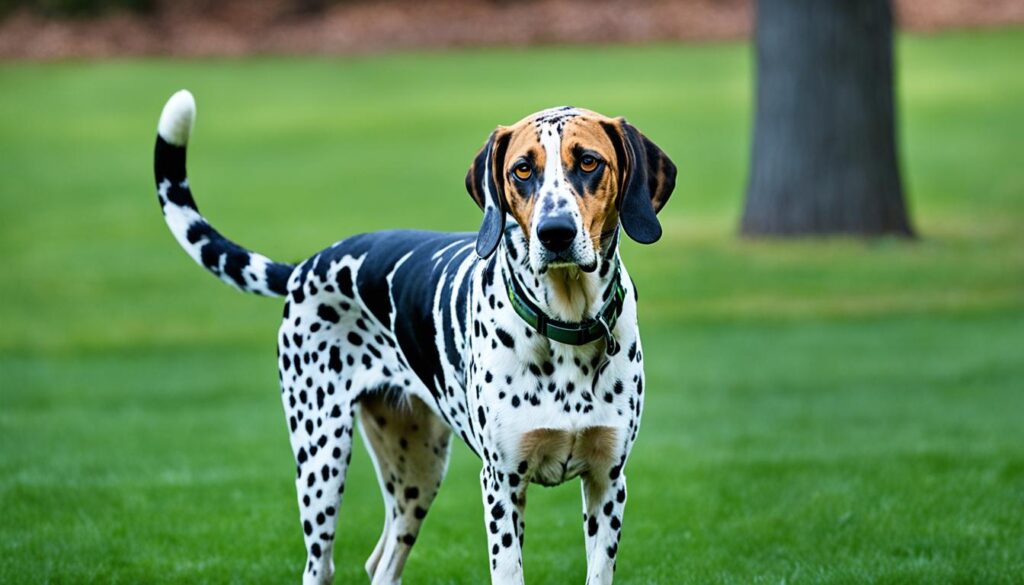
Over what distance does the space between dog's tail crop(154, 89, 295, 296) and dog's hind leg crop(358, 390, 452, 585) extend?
68 cm

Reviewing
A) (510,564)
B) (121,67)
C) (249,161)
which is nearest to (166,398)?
(510,564)

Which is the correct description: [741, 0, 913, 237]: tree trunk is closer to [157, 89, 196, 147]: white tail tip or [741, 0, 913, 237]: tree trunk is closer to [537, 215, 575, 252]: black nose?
[157, 89, 196, 147]: white tail tip

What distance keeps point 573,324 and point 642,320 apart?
10.9 m

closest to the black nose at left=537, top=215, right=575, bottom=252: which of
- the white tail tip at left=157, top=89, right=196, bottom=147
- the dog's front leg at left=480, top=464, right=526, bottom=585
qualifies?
the dog's front leg at left=480, top=464, right=526, bottom=585

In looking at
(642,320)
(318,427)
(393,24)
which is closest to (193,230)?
(318,427)

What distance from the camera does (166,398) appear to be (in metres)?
13.3

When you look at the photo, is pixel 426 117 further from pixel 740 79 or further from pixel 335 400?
pixel 335 400

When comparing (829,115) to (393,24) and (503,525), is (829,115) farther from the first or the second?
(393,24)

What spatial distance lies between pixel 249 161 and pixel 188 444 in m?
16.6

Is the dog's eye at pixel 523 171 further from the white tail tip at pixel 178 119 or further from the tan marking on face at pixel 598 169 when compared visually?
the white tail tip at pixel 178 119

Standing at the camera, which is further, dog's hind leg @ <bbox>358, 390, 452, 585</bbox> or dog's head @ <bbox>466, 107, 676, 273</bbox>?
dog's hind leg @ <bbox>358, 390, 452, 585</bbox>

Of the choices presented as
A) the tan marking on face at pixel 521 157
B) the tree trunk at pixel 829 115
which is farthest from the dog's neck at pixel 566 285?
the tree trunk at pixel 829 115

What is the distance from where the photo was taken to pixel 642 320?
16422mm

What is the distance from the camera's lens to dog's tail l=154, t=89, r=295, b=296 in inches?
275
